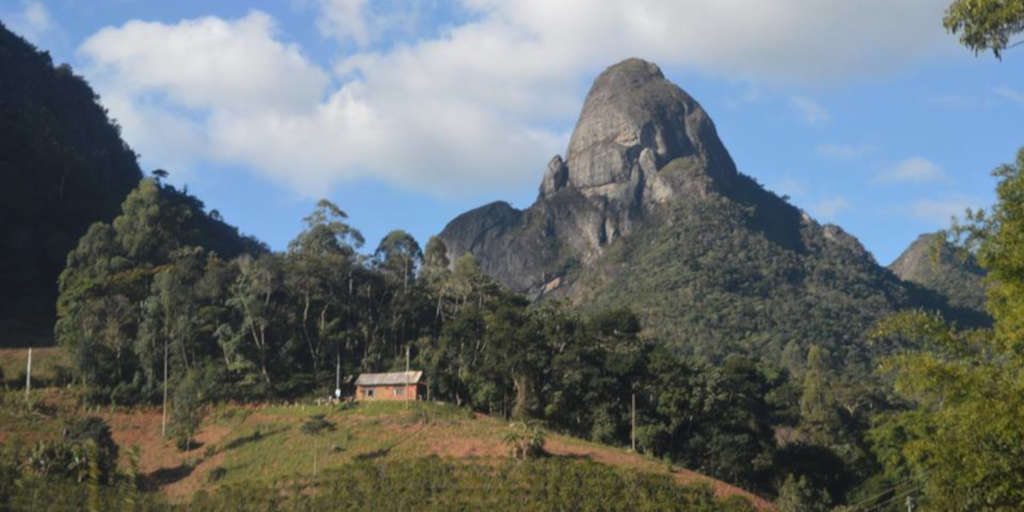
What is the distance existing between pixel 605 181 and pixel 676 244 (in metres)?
25.8

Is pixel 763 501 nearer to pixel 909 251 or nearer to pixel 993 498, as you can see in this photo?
pixel 993 498

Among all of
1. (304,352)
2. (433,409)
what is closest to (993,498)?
(433,409)

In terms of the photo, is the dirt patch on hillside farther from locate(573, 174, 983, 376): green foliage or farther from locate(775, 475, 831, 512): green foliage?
locate(573, 174, 983, 376): green foliage

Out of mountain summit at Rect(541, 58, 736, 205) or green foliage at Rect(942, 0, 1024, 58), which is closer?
green foliage at Rect(942, 0, 1024, 58)

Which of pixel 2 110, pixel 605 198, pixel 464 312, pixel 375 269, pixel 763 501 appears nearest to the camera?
pixel 763 501

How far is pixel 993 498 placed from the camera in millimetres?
10164

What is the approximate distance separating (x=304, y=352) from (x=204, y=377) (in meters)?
7.28

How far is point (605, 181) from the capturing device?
148 m

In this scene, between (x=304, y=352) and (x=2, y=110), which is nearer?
(x=304, y=352)

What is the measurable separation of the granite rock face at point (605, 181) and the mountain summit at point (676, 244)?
0.23m

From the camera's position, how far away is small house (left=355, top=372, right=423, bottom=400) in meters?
49.5

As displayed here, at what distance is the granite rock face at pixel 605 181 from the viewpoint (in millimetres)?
142125

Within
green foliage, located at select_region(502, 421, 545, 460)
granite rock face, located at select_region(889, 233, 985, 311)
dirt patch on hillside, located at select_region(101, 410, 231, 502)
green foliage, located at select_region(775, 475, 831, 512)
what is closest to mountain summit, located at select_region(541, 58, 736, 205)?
granite rock face, located at select_region(889, 233, 985, 311)

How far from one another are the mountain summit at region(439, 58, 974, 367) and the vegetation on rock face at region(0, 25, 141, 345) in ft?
177
